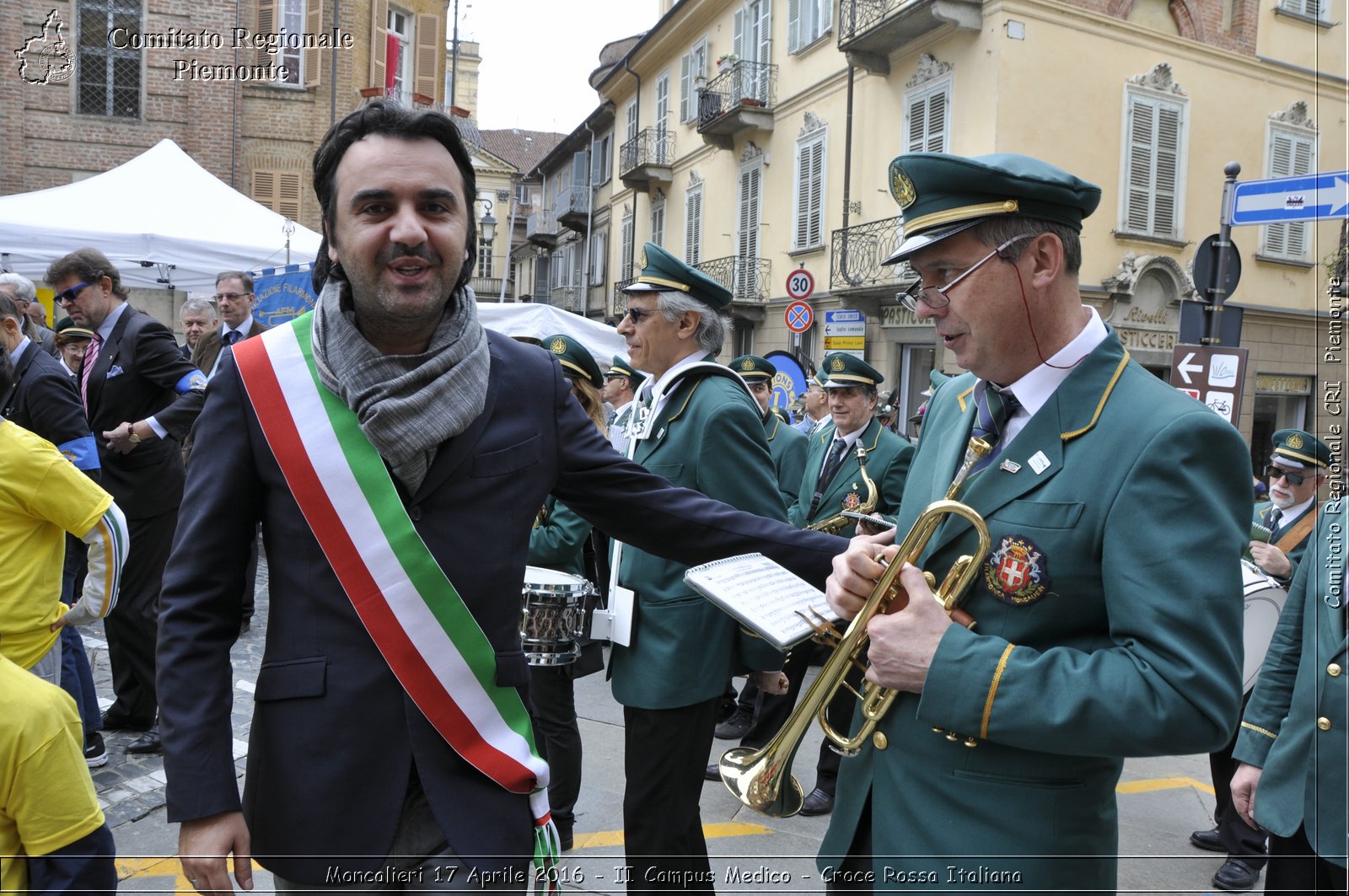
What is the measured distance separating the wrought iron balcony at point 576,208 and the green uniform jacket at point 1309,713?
3755cm

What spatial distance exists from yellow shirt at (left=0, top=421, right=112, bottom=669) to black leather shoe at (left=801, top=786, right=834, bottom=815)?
3399 millimetres

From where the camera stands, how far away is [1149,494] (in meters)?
1.72

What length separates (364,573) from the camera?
189cm

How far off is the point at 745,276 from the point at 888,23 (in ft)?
25.6

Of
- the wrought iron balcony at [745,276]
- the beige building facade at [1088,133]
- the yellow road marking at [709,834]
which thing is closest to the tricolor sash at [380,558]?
the yellow road marking at [709,834]

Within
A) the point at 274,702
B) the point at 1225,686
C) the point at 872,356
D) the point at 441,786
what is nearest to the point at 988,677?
the point at 1225,686

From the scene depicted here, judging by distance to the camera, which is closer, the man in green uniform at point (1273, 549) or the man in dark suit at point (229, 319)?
the man in green uniform at point (1273, 549)

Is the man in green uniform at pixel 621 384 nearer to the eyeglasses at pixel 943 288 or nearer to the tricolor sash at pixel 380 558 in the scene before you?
the eyeglasses at pixel 943 288

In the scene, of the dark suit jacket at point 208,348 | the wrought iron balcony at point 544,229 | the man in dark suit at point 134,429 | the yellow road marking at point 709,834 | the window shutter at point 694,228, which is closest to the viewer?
the yellow road marking at point 709,834

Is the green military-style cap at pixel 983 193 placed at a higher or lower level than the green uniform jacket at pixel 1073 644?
higher

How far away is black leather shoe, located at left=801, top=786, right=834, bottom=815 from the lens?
502 cm

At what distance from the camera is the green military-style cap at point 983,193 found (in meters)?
1.92

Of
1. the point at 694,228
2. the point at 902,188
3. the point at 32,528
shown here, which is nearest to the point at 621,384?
the point at 32,528

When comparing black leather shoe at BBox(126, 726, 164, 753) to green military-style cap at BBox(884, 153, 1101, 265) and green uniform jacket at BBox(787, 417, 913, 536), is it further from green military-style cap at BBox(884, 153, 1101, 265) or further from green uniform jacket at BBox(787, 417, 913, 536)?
green military-style cap at BBox(884, 153, 1101, 265)
